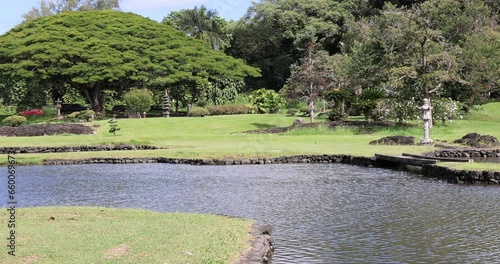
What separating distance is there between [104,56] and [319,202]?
4111 centimetres

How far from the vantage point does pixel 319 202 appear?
1499 cm

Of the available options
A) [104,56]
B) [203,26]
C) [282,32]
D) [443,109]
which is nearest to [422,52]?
[443,109]

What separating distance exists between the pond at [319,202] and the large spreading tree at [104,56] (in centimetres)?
2972

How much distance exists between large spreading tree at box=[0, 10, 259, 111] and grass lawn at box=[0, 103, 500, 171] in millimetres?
11392

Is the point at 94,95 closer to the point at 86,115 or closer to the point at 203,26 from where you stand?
the point at 86,115

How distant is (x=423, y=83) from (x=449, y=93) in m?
5.24

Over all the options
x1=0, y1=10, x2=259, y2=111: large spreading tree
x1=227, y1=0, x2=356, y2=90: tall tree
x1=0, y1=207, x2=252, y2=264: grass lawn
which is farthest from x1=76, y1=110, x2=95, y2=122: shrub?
x1=0, y1=207, x2=252, y2=264: grass lawn

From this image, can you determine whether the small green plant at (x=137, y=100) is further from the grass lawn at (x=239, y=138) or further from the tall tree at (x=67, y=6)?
the tall tree at (x=67, y=6)

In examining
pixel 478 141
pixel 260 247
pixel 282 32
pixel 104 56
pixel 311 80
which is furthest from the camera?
pixel 282 32

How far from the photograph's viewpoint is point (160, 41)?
57406 mm

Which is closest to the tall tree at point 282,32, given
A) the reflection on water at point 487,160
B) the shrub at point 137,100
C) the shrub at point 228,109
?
the shrub at point 228,109

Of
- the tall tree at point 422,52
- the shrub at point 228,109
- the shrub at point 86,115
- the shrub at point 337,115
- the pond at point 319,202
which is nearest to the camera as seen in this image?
the pond at point 319,202

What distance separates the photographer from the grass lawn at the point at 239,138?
25.5 m

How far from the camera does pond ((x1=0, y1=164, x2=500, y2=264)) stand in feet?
34.3
